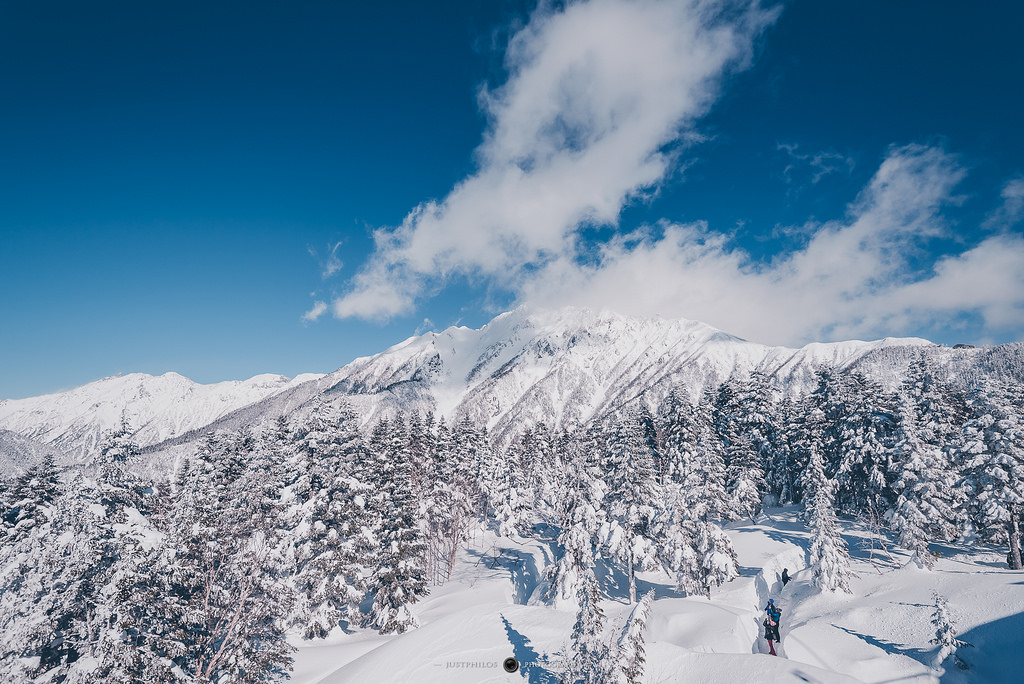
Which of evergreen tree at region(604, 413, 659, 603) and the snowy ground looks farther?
evergreen tree at region(604, 413, 659, 603)

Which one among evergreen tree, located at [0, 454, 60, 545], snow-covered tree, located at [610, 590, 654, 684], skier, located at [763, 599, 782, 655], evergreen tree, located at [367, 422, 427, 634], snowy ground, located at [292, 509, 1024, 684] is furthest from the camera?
evergreen tree, located at [367, 422, 427, 634]

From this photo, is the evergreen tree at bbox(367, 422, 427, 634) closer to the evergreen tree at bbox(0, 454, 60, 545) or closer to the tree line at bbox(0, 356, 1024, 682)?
the tree line at bbox(0, 356, 1024, 682)

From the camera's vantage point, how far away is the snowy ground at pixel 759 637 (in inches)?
599

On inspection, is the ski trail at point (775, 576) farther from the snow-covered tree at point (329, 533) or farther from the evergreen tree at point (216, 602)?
the evergreen tree at point (216, 602)

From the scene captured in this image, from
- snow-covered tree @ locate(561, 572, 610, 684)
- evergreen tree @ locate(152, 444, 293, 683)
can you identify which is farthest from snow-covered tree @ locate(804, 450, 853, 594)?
evergreen tree @ locate(152, 444, 293, 683)

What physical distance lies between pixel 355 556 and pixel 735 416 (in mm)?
42991

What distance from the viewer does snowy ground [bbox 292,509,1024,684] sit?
1523 cm

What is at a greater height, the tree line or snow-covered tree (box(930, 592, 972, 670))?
the tree line

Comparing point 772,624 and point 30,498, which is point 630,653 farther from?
point 30,498

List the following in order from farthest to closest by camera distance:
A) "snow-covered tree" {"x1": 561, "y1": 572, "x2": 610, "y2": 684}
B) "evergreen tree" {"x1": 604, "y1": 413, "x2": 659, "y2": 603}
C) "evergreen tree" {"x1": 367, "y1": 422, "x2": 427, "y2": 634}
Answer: "evergreen tree" {"x1": 604, "y1": 413, "x2": 659, "y2": 603}, "evergreen tree" {"x1": 367, "y1": 422, "x2": 427, "y2": 634}, "snow-covered tree" {"x1": 561, "y1": 572, "x2": 610, "y2": 684}

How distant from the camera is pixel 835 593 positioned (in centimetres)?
2727

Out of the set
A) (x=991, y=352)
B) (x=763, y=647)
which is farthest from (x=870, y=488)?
(x=991, y=352)

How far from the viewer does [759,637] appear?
24.2 metres

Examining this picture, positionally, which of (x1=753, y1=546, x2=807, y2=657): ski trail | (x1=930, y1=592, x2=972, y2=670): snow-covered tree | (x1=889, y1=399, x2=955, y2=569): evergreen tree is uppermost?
(x1=889, y1=399, x2=955, y2=569): evergreen tree
